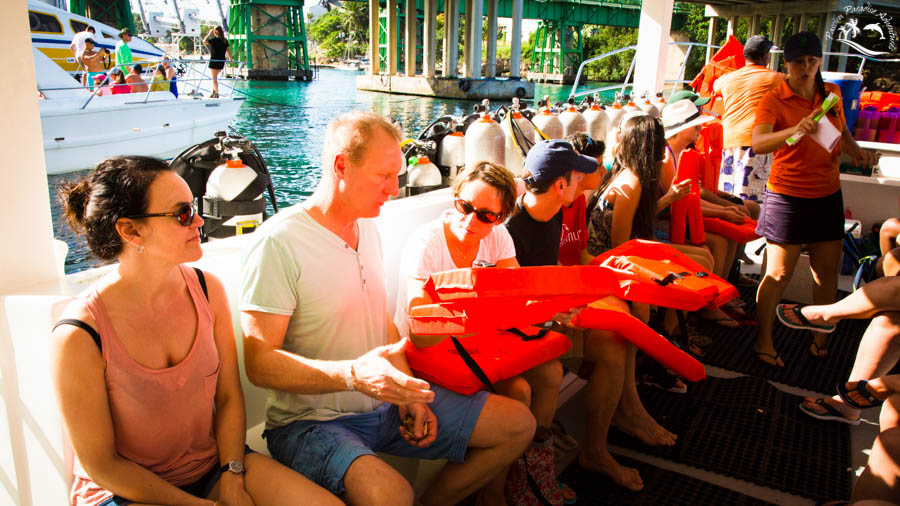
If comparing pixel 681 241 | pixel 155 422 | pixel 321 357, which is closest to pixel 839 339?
pixel 681 241

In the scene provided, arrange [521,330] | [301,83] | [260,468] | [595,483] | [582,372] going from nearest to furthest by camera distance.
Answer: [260,468] → [521,330] → [595,483] → [582,372] → [301,83]

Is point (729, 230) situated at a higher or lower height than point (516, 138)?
lower

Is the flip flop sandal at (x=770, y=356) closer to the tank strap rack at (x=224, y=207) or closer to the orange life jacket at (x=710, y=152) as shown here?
the orange life jacket at (x=710, y=152)

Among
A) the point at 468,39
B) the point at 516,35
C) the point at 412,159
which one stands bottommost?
the point at 412,159

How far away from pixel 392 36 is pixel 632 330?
1658 inches

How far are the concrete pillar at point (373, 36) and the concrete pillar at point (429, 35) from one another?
3.40 metres

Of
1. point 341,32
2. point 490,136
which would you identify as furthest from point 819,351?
point 341,32

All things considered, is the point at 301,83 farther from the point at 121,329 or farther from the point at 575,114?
the point at 121,329

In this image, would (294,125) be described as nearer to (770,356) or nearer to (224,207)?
(224,207)

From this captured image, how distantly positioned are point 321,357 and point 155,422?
18.7 inches

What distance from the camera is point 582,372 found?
2.62m

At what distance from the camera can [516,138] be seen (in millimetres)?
4152

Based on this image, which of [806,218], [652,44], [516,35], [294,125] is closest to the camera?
[806,218]

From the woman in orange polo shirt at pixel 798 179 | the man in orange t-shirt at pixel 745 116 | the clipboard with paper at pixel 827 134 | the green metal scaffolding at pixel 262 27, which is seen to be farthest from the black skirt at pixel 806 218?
the green metal scaffolding at pixel 262 27
